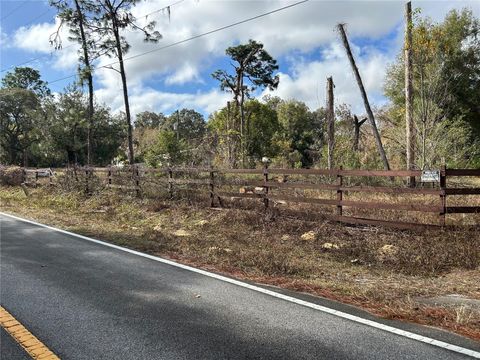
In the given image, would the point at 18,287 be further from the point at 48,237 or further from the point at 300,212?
the point at 300,212

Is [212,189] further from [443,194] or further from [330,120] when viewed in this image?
[330,120]

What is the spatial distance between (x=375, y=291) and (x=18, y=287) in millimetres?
4767

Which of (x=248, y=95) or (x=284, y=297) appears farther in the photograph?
(x=248, y=95)

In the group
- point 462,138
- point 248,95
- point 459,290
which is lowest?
point 459,290

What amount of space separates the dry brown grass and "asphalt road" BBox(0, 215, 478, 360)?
2.33 ft

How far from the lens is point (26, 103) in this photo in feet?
170

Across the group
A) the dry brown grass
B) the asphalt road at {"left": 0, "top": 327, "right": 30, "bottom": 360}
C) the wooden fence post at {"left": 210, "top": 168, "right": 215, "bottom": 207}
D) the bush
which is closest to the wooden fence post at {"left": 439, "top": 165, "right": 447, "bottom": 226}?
the dry brown grass

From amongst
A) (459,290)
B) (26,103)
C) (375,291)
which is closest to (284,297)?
(375,291)

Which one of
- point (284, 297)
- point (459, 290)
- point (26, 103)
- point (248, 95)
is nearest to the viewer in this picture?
point (284, 297)

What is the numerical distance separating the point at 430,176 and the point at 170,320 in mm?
6378

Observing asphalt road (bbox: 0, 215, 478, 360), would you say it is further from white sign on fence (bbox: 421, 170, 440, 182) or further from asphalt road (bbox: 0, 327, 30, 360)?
white sign on fence (bbox: 421, 170, 440, 182)

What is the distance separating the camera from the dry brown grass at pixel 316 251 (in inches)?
223

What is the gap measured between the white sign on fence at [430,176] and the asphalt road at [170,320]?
4951 mm

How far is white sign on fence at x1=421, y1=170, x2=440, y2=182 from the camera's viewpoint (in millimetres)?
8781
